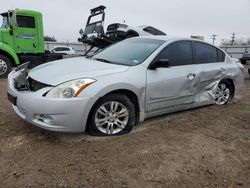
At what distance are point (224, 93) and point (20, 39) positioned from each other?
7886 millimetres

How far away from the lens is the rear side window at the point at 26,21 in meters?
9.93

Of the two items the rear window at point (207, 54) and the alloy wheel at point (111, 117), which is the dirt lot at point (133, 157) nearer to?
the alloy wheel at point (111, 117)

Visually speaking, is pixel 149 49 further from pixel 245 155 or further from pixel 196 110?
pixel 245 155

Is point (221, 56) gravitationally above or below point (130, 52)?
below

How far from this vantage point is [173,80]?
4.32 meters

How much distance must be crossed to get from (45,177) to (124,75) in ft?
5.73

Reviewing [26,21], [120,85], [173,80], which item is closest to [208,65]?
[173,80]

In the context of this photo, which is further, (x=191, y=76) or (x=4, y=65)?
(x=4, y=65)

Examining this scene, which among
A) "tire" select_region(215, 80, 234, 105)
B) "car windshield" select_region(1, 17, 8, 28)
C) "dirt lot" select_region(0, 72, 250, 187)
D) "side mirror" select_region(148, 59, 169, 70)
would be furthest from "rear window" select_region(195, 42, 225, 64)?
"car windshield" select_region(1, 17, 8, 28)

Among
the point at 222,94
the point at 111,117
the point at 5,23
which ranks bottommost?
the point at 222,94

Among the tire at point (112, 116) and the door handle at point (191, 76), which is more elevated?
the door handle at point (191, 76)

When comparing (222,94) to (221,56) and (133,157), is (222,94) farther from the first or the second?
(133,157)

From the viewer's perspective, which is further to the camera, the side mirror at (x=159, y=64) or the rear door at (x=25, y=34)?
the rear door at (x=25, y=34)

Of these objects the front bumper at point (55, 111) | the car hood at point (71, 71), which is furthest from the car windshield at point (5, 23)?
the front bumper at point (55, 111)
